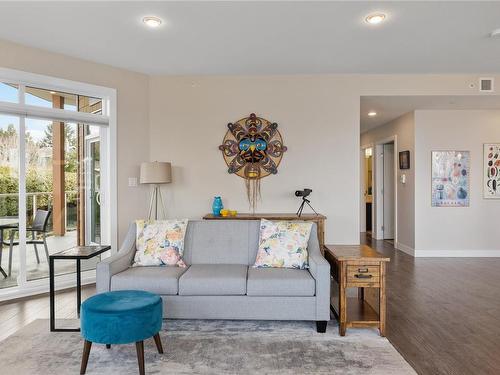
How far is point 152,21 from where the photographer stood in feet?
10.5

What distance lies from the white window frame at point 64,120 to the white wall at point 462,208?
481 centimetres

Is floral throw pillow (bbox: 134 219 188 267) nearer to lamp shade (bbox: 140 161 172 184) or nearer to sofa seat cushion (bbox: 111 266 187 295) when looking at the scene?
sofa seat cushion (bbox: 111 266 187 295)

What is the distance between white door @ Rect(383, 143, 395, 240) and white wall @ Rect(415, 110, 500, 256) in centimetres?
176

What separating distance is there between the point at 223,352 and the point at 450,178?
504 cm

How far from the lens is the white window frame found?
12.2ft

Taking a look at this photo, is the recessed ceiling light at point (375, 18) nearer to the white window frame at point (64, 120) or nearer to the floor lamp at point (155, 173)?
the floor lamp at point (155, 173)

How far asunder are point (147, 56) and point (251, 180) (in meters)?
2.09

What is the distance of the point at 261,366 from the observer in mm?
2244

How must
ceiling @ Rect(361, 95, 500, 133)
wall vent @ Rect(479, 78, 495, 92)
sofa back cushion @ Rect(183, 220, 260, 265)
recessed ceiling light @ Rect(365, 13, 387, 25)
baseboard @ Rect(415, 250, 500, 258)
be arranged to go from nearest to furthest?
recessed ceiling light @ Rect(365, 13, 387, 25) < sofa back cushion @ Rect(183, 220, 260, 265) < wall vent @ Rect(479, 78, 495, 92) < ceiling @ Rect(361, 95, 500, 133) < baseboard @ Rect(415, 250, 500, 258)

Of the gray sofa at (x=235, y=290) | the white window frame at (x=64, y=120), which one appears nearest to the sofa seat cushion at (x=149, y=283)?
the gray sofa at (x=235, y=290)

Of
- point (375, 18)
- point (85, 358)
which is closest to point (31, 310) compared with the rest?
point (85, 358)

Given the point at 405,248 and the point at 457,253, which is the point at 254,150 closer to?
the point at 405,248

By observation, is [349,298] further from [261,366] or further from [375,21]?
[375,21]

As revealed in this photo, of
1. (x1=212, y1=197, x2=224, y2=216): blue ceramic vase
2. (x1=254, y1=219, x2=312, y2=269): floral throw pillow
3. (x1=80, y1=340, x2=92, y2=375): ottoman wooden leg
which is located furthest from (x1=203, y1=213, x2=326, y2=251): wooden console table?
(x1=80, y1=340, x2=92, y2=375): ottoman wooden leg
